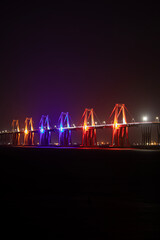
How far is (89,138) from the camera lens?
92500 mm

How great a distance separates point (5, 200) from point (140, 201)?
3.17 m

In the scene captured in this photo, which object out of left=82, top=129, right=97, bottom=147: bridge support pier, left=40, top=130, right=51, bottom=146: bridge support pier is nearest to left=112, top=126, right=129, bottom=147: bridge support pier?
left=82, top=129, right=97, bottom=147: bridge support pier

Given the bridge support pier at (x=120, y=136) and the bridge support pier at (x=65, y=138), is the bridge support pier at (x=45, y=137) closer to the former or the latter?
the bridge support pier at (x=65, y=138)

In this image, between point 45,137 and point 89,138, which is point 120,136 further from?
point 45,137

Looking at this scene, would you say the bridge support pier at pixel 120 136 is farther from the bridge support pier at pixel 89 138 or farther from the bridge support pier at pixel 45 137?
the bridge support pier at pixel 45 137

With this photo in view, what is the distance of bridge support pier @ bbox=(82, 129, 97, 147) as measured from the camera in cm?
9031

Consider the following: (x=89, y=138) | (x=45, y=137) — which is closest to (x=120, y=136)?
(x=89, y=138)

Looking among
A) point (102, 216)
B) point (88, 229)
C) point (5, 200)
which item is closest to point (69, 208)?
point (102, 216)

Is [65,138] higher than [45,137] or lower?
lower

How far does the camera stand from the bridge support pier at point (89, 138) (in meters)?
90.3

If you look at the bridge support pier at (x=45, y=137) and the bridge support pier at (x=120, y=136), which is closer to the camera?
the bridge support pier at (x=120, y=136)

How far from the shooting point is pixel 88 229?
338 cm

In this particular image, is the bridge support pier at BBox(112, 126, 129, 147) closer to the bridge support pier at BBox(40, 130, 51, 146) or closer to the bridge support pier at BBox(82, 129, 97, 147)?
the bridge support pier at BBox(82, 129, 97, 147)

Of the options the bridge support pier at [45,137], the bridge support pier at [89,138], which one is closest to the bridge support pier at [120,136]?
the bridge support pier at [89,138]
